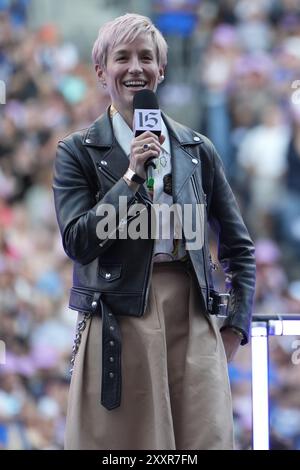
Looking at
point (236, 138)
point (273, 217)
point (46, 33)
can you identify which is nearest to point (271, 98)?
point (236, 138)

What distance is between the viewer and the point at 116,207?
2.18 metres

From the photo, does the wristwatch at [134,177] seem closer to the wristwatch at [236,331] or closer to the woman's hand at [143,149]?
the woman's hand at [143,149]

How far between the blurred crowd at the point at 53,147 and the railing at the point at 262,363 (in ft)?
7.88

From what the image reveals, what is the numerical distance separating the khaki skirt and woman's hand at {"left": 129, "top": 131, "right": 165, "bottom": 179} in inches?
11.0

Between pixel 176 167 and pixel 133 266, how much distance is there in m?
0.27

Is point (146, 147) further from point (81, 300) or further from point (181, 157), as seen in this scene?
point (81, 300)

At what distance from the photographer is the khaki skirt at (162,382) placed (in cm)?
222

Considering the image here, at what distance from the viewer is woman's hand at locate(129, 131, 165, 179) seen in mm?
2115

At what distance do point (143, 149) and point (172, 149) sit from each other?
10.4 inches

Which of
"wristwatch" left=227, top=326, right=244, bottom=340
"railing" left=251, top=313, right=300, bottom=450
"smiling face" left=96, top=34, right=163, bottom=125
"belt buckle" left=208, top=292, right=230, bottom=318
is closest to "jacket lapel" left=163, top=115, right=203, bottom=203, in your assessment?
"smiling face" left=96, top=34, right=163, bottom=125

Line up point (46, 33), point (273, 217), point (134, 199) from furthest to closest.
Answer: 1. point (46, 33)
2. point (273, 217)
3. point (134, 199)

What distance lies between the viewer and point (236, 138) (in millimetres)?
5445

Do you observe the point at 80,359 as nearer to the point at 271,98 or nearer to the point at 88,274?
the point at 88,274

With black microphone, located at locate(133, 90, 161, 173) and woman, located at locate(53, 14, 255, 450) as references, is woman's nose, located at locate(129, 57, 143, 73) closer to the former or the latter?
woman, located at locate(53, 14, 255, 450)
